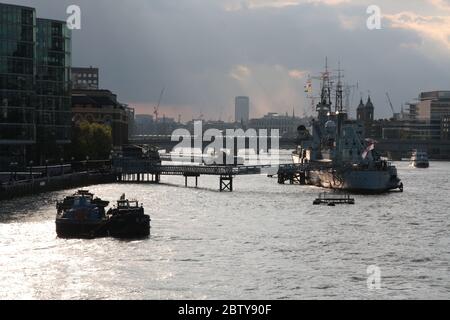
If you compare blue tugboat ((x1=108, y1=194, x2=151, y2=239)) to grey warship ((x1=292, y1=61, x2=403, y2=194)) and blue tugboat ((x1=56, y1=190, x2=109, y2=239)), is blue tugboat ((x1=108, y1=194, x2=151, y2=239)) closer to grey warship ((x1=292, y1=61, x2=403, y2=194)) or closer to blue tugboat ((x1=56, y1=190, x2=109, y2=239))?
blue tugboat ((x1=56, y1=190, x2=109, y2=239))

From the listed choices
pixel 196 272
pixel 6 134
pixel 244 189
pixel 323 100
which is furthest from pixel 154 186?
pixel 196 272

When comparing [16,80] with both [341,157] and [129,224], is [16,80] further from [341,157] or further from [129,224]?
[129,224]

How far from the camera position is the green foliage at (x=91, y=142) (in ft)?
550

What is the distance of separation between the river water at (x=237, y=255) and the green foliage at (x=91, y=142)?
214 feet

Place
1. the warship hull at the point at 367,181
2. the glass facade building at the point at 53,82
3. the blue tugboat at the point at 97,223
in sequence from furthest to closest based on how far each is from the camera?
the glass facade building at the point at 53,82
the warship hull at the point at 367,181
the blue tugboat at the point at 97,223

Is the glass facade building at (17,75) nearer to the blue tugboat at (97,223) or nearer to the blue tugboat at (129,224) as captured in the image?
the blue tugboat at (97,223)

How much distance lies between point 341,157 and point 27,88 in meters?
51.7

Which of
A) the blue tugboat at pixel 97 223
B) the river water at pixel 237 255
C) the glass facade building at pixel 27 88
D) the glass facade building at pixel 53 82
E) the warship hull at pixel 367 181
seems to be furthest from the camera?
the glass facade building at pixel 53 82

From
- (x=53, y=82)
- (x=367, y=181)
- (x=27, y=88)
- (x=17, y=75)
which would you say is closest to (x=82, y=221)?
(x=367, y=181)

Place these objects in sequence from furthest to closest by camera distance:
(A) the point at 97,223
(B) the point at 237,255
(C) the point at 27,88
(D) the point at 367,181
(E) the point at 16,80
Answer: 1. (C) the point at 27,88
2. (E) the point at 16,80
3. (D) the point at 367,181
4. (A) the point at 97,223
5. (B) the point at 237,255

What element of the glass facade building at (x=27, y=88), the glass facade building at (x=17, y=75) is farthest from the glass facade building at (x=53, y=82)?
the glass facade building at (x=17, y=75)

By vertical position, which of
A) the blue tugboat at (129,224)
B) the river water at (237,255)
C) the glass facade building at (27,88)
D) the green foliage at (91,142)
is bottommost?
the river water at (237,255)

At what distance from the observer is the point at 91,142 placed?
17375cm
